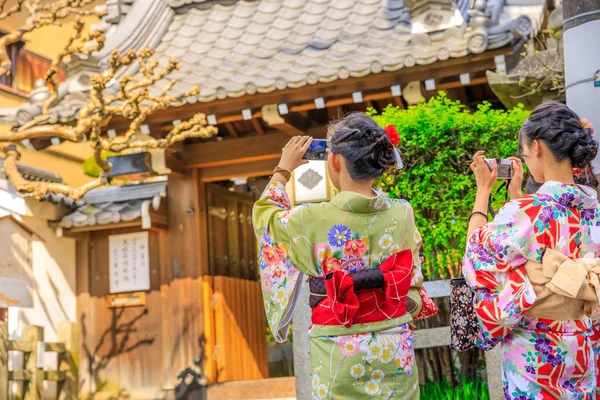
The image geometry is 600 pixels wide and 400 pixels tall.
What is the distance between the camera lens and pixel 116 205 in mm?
10812

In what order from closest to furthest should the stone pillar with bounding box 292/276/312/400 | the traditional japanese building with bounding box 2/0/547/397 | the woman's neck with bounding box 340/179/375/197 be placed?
the woman's neck with bounding box 340/179/375/197 < the stone pillar with bounding box 292/276/312/400 < the traditional japanese building with bounding box 2/0/547/397

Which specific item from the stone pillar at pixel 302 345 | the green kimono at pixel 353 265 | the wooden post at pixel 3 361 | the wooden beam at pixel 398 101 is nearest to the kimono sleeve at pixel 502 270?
the green kimono at pixel 353 265

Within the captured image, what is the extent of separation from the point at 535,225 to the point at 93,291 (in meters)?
8.52

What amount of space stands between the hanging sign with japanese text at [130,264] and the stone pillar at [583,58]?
23.6 feet

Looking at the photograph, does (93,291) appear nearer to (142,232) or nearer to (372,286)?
(142,232)

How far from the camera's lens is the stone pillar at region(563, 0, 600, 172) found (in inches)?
176

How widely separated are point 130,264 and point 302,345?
493 cm

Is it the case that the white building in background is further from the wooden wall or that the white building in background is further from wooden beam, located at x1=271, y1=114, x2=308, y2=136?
wooden beam, located at x1=271, y1=114, x2=308, y2=136

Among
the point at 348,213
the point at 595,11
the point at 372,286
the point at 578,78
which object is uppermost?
the point at 595,11

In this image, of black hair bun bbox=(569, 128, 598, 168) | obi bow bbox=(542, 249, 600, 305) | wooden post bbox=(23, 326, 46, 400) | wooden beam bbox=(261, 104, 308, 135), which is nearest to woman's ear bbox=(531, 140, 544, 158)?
black hair bun bbox=(569, 128, 598, 168)

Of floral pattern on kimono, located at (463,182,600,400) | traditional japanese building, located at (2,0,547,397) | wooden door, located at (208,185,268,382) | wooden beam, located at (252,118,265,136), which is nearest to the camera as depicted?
floral pattern on kimono, located at (463,182,600,400)

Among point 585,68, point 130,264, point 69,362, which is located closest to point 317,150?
point 585,68

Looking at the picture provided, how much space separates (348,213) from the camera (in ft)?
11.9

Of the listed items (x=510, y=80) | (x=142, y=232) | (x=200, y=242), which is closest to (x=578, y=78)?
(x=510, y=80)
